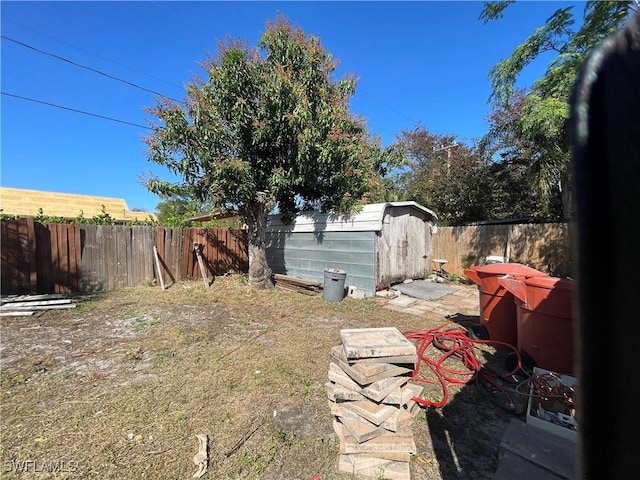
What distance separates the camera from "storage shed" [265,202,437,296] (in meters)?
8.37

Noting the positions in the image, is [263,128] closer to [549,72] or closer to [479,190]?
[549,72]

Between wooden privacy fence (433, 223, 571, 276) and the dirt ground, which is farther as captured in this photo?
wooden privacy fence (433, 223, 571, 276)

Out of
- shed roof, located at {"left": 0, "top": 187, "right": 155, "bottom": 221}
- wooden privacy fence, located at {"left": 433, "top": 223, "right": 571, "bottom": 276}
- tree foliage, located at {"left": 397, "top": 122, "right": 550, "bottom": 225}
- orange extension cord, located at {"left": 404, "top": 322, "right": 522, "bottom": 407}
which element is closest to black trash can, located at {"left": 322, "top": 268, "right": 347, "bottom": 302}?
orange extension cord, located at {"left": 404, "top": 322, "right": 522, "bottom": 407}

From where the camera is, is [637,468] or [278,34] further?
[278,34]

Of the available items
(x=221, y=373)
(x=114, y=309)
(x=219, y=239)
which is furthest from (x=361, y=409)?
(x=219, y=239)

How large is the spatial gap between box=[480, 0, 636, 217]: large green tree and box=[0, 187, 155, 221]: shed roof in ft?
43.4

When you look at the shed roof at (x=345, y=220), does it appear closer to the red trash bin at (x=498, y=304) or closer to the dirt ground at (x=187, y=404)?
the dirt ground at (x=187, y=404)

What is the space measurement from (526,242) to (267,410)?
980cm

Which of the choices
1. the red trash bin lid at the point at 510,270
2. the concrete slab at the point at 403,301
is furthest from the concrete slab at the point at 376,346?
the concrete slab at the point at 403,301

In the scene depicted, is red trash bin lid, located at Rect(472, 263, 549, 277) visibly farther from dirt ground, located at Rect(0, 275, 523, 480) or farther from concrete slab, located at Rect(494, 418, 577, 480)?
concrete slab, located at Rect(494, 418, 577, 480)

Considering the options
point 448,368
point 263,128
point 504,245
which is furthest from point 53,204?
point 504,245

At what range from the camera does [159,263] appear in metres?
9.46

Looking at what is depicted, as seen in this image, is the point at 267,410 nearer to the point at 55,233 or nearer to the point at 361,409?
the point at 361,409

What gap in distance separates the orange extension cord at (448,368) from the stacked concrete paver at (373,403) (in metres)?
0.33
